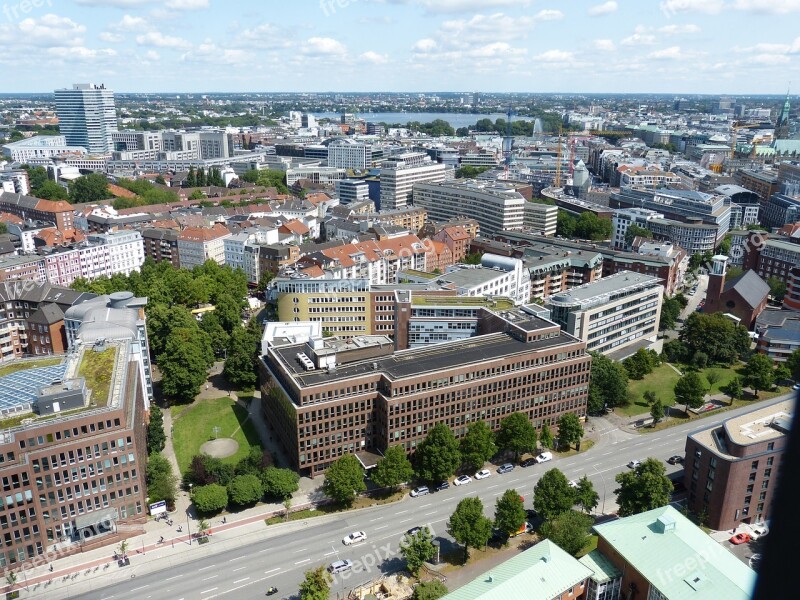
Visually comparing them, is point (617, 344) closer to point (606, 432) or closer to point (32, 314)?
point (606, 432)

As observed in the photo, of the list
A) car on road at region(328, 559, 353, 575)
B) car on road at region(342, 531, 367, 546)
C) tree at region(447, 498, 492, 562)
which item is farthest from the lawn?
tree at region(447, 498, 492, 562)

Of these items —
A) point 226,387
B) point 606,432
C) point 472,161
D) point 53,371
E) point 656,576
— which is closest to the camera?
point 656,576

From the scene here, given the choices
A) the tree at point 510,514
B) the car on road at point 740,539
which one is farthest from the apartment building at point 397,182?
the car on road at point 740,539

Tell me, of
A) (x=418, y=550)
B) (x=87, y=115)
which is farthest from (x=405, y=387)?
(x=87, y=115)

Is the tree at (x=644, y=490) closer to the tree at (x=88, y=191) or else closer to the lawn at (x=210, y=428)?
the lawn at (x=210, y=428)

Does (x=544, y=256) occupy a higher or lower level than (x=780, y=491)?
lower

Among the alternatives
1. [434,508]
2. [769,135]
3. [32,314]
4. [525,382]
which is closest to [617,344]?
[525,382]
